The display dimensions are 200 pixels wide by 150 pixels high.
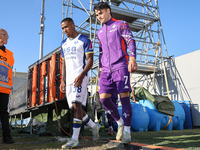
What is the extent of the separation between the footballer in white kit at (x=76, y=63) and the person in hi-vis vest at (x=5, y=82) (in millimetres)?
1233

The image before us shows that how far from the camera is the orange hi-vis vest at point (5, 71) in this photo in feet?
11.5

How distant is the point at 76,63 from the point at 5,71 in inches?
57.8

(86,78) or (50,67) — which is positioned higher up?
(50,67)

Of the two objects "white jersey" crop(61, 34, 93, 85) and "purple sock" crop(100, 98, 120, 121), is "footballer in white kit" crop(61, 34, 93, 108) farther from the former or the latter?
"purple sock" crop(100, 98, 120, 121)

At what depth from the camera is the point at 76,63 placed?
313 cm

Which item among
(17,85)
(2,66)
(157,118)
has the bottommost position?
A: (157,118)

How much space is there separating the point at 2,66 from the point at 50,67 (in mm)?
1459

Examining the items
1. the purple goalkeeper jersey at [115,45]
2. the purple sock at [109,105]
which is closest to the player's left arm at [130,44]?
the purple goalkeeper jersey at [115,45]

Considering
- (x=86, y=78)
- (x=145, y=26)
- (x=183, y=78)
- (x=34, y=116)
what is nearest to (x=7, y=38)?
(x=86, y=78)

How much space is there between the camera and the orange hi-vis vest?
3.50m

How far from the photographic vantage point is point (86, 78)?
3.13 m

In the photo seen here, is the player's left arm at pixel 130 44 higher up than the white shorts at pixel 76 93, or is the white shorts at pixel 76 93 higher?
the player's left arm at pixel 130 44

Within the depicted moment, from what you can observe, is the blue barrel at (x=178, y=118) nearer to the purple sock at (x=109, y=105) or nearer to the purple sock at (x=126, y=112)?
the purple sock at (x=109, y=105)

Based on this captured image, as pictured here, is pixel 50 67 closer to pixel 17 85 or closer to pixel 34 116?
pixel 34 116
